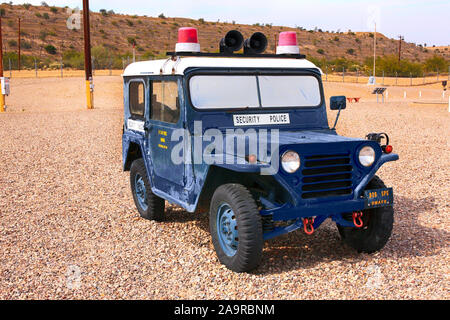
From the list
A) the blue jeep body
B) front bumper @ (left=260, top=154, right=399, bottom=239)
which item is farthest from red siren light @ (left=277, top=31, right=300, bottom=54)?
front bumper @ (left=260, top=154, right=399, bottom=239)

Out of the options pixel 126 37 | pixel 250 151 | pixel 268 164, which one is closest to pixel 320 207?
pixel 268 164

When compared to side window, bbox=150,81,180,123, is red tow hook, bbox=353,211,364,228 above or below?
below

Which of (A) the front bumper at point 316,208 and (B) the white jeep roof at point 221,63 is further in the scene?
(B) the white jeep roof at point 221,63

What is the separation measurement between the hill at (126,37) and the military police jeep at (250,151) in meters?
55.5

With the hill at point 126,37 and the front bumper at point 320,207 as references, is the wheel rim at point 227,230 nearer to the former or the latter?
the front bumper at point 320,207

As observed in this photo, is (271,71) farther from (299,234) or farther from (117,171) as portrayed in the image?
(117,171)

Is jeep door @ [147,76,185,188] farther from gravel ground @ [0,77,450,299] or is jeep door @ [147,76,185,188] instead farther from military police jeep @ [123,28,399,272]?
gravel ground @ [0,77,450,299]

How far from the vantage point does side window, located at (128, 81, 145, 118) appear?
6.91 metres

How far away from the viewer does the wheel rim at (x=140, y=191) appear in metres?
7.25

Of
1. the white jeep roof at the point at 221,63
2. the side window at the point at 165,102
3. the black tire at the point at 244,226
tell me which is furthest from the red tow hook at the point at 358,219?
the side window at the point at 165,102

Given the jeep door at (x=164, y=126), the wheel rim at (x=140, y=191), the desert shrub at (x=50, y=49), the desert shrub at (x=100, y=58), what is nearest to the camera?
the jeep door at (x=164, y=126)

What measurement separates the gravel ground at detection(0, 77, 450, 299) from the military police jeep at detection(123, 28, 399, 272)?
34cm
